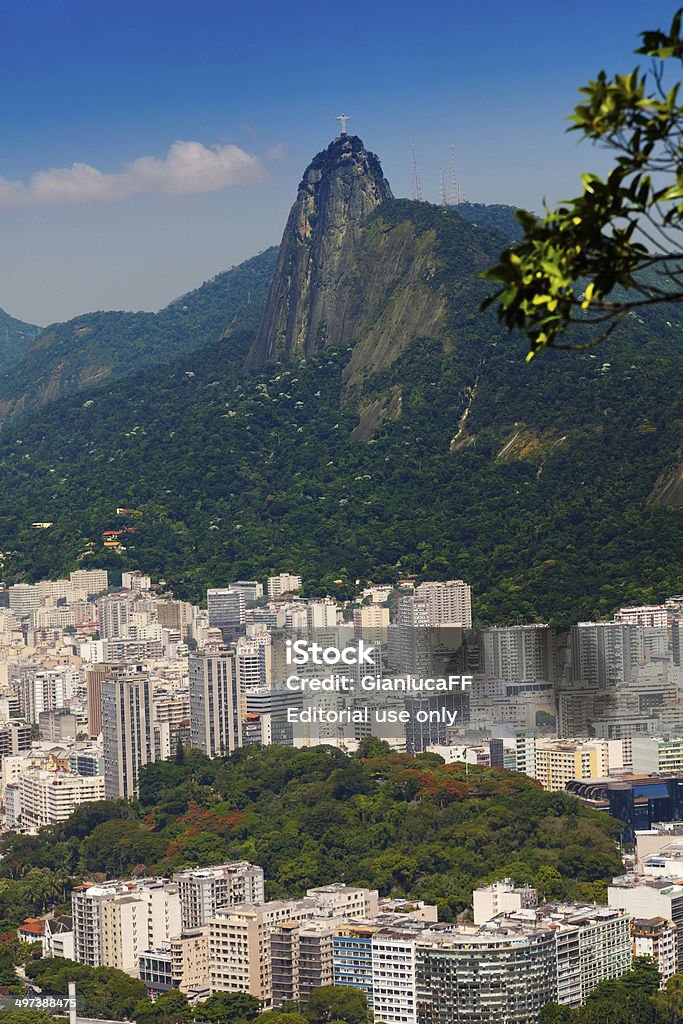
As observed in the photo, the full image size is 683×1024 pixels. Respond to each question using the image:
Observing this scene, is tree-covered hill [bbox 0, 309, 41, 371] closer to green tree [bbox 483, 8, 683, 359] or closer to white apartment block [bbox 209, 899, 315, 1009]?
white apartment block [bbox 209, 899, 315, 1009]

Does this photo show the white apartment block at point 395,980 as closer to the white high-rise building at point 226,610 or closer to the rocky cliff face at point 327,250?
the white high-rise building at point 226,610

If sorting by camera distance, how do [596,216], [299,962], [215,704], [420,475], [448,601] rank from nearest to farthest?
[596,216]
[299,962]
[215,704]
[448,601]
[420,475]

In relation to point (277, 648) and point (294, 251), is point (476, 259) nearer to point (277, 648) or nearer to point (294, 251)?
point (294, 251)

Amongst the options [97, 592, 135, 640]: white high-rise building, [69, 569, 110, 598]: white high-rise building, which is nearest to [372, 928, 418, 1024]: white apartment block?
[97, 592, 135, 640]: white high-rise building

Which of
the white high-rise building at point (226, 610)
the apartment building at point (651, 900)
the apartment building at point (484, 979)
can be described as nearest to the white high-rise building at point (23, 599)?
the white high-rise building at point (226, 610)

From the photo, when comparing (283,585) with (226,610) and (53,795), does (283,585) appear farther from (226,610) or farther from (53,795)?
(53,795)

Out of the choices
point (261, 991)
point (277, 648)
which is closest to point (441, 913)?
point (261, 991)

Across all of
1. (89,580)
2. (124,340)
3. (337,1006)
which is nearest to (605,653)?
(337,1006)
